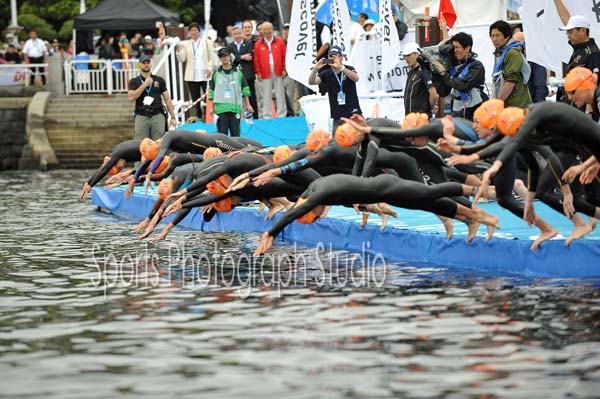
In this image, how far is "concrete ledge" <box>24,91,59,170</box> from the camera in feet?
125

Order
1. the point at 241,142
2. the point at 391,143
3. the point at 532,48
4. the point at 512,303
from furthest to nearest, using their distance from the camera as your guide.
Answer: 1. the point at 241,142
2. the point at 532,48
3. the point at 391,143
4. the point at 512,303

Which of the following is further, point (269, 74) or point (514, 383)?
point (269, 74)

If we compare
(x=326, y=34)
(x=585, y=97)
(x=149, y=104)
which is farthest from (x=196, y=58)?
(x=585, y=97)

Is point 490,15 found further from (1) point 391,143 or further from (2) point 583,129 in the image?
(2) point 583,129

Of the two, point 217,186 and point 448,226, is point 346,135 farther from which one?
point 217,186

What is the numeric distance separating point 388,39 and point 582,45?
259 inches

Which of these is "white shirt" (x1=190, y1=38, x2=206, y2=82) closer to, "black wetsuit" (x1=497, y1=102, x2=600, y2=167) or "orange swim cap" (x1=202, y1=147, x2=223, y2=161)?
"orange swim cap" (x1=202, y1=147, x2=223, y2=161)

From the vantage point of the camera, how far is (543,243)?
40.7 feet

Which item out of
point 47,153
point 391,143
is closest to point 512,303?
point 391,143

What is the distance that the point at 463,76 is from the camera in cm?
1592

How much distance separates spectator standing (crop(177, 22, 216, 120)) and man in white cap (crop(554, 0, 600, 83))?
47.8ft

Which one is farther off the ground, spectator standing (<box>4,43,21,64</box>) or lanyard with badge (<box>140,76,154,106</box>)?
spectator standing (<box>4,43,21,64</box>)

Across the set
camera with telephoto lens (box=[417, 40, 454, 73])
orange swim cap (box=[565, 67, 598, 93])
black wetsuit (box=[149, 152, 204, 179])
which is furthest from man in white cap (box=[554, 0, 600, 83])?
black wetsuit (box=[149, 152, 204, 179])

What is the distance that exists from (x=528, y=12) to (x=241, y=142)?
4.68 m
